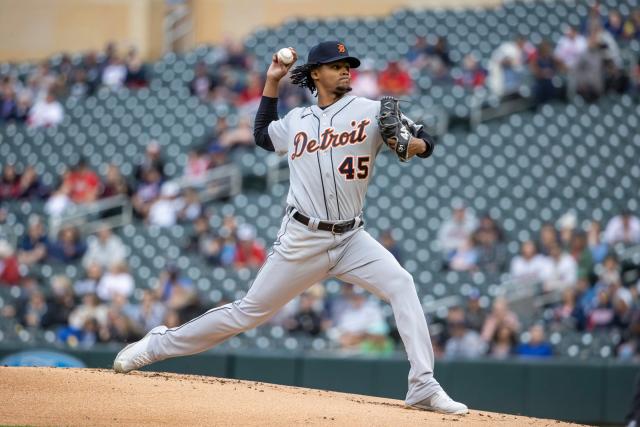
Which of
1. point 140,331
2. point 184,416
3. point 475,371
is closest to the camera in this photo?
point 184,416

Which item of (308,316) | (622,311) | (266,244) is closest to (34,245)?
(266,244)

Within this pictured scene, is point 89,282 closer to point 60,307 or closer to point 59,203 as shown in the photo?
point 60,307

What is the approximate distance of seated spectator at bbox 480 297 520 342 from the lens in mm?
10008

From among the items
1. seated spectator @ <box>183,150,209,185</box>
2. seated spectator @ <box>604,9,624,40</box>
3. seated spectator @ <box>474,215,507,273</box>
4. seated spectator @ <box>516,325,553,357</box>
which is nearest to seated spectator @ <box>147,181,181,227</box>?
seated spectator @ <box>183,150,209,185</box>

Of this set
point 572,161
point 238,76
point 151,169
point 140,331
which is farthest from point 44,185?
point 572,161

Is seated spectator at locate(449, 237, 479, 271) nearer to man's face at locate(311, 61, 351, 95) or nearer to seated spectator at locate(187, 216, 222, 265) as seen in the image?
seated spectator at locate(187, 216, 222, 265)

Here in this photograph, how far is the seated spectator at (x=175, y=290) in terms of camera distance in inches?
411

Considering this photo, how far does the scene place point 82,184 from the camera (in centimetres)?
1320

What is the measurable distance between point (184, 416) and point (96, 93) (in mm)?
10916

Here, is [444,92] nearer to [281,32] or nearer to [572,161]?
[572,161]

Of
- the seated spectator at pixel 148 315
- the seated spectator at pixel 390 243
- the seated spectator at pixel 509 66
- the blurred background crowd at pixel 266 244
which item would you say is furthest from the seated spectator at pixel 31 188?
the seated spectator at pixel 509 66

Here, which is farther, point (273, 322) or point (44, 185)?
point (44, 185)

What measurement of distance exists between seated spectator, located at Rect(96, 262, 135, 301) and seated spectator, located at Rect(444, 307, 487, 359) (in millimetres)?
3348

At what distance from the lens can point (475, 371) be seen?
967cm
